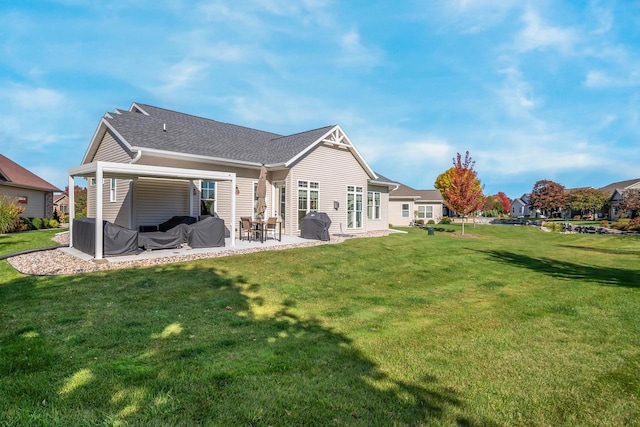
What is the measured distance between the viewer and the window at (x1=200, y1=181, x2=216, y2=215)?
14375mm

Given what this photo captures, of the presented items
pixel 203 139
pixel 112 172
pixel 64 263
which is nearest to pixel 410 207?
pixel 203 139

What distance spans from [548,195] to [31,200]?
6829cm

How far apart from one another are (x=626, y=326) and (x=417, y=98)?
22353 mm

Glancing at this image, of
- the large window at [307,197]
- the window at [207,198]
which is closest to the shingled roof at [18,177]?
the window at [207,198]

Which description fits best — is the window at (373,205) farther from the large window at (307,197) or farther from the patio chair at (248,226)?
the patio chair at (248,226)

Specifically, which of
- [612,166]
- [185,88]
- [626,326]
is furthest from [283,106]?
[612,166]

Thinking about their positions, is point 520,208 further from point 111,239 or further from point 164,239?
point 111,239

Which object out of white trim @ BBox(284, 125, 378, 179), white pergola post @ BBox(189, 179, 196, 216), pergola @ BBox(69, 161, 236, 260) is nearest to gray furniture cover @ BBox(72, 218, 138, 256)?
pergola @ BBox(69, 161, 236, 260)

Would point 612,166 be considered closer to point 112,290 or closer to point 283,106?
point 283,106

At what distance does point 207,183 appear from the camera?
14.6 meters

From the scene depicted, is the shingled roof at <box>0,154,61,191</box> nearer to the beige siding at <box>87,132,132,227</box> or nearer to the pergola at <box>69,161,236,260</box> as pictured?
the beige siding at <box>87,132,132,227</box>

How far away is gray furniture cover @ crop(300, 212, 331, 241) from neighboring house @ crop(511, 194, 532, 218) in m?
81.0

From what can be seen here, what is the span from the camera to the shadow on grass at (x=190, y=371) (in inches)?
97.7

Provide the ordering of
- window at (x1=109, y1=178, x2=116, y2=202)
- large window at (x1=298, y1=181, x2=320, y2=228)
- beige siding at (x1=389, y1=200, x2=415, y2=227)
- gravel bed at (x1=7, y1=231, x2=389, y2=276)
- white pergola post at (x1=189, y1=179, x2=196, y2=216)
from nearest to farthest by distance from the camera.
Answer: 1. gravel bed at (x1=7, y1=231, x2=389, y2=276)
2. white pergola post at (x1=189, y1=179, x2=196, y2=216)
3. window at (x1=109, y1=178, x2=116, y2=202)
4. large window at (x1=298, y1=181, x2=320, y2=228)
5. beige siding at (x1=389, y1=200, x2=415, y2=227)
